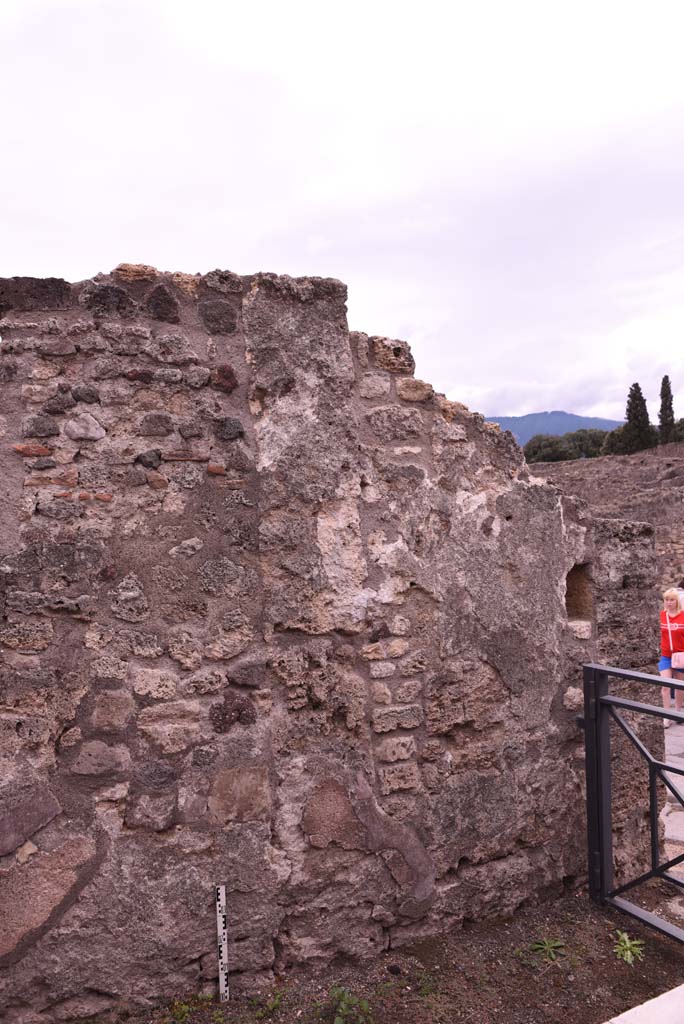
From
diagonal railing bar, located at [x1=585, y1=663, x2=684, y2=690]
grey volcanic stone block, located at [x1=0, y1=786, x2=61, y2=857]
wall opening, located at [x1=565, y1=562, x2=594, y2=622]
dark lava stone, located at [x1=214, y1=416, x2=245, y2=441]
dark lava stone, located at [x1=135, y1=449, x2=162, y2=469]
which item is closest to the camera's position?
grey volcanic stone block, located at [x1=0, y1=786, x2=61, y2=857]

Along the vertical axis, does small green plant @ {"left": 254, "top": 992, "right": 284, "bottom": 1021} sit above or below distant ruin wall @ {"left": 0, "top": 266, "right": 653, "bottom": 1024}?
below

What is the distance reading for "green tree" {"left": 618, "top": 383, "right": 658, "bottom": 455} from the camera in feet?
107

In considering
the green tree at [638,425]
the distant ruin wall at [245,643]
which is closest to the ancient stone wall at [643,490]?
the distant ruin wall at [245,643]

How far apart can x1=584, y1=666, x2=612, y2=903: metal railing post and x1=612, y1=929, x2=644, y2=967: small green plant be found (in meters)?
0.25

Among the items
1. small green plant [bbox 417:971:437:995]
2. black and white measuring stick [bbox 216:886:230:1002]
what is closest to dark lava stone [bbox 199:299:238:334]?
black and white measuring stick [bbox 216:886:230:1002]

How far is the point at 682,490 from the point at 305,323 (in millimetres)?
12318

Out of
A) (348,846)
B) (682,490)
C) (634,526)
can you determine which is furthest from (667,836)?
(682,490)

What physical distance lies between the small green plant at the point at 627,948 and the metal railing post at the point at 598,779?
246 millimetres

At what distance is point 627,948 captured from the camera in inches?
125

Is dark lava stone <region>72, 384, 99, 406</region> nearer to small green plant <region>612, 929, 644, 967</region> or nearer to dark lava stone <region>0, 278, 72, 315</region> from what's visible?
dark lava stone <region>0, 278, 72, 315</region>

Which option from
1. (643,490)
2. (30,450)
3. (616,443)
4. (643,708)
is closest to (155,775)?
(30,450)

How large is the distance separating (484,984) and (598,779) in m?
1.01

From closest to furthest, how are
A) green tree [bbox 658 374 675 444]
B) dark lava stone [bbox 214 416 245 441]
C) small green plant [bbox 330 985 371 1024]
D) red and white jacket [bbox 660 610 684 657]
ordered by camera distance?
small green plant [bbox 330 985 371 1024]
dark lava stone [bbox 214 416 245 441]
red and white jacket [bbox 660 610 684 657]
green tree [bbox 658 374 675 444]

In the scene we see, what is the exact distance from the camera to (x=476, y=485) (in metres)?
3.39
